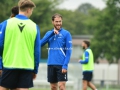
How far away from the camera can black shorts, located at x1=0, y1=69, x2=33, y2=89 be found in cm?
879

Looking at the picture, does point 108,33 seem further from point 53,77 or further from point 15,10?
point 15,10

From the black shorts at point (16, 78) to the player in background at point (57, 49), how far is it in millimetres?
4662

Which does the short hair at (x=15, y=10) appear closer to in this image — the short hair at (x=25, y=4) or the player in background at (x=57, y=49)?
the short hair at (x=25, y=4)

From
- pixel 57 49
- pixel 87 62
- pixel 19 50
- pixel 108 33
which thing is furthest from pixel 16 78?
pixel 108 33

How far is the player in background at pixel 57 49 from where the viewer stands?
13.5m

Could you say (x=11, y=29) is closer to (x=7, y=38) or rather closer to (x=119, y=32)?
(x=7, y=38)

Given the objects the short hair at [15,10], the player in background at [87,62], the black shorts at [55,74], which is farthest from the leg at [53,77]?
the player in background at [87,62]

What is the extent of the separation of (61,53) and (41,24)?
4750cm

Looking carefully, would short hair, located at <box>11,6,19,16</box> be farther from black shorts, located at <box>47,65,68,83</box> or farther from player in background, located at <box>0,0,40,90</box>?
black shorts, located at <box>47,65,68,83</box>

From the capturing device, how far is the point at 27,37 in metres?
8.81

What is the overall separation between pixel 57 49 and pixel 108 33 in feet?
138

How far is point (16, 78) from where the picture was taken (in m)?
8.80

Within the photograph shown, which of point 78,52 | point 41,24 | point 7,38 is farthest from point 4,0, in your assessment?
point 7,38

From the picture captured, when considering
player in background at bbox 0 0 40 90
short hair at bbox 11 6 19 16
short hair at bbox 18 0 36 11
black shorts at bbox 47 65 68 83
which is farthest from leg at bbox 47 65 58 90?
short hair at bbox 18 0 36 11
